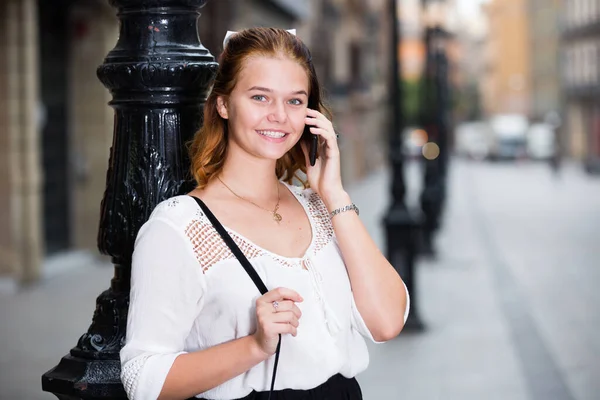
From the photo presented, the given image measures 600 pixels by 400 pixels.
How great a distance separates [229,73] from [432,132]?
63.5ft

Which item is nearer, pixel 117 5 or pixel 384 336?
pixel 384 336

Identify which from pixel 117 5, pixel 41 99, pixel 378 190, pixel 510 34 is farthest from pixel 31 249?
pixel 510 34

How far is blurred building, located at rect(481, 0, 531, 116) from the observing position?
97375 millimetres

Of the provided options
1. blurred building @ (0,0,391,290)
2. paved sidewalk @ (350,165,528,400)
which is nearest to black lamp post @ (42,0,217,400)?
paved sidewalk @ (350,165,528,400)

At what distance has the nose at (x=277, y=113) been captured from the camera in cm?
243

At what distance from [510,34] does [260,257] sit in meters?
101

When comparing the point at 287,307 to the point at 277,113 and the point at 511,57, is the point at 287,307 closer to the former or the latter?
the point at 277,113

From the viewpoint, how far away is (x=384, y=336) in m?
2.55

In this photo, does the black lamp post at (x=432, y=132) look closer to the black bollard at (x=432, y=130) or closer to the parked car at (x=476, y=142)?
the black bollard at (x=432, y=130)

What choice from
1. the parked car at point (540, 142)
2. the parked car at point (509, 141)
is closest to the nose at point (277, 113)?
the parked car at point (540, 142)

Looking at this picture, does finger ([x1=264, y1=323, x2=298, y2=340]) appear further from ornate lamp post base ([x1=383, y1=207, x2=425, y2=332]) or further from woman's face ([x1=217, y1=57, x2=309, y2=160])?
ornate lamp post base ([x1=383, y1=207, x2=425, y2=332])

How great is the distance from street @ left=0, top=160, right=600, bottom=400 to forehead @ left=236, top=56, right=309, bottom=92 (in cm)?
470

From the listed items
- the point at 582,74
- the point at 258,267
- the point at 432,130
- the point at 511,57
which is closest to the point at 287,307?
the point at 258,267

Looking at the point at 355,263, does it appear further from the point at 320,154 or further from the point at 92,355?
the point at 92,355
